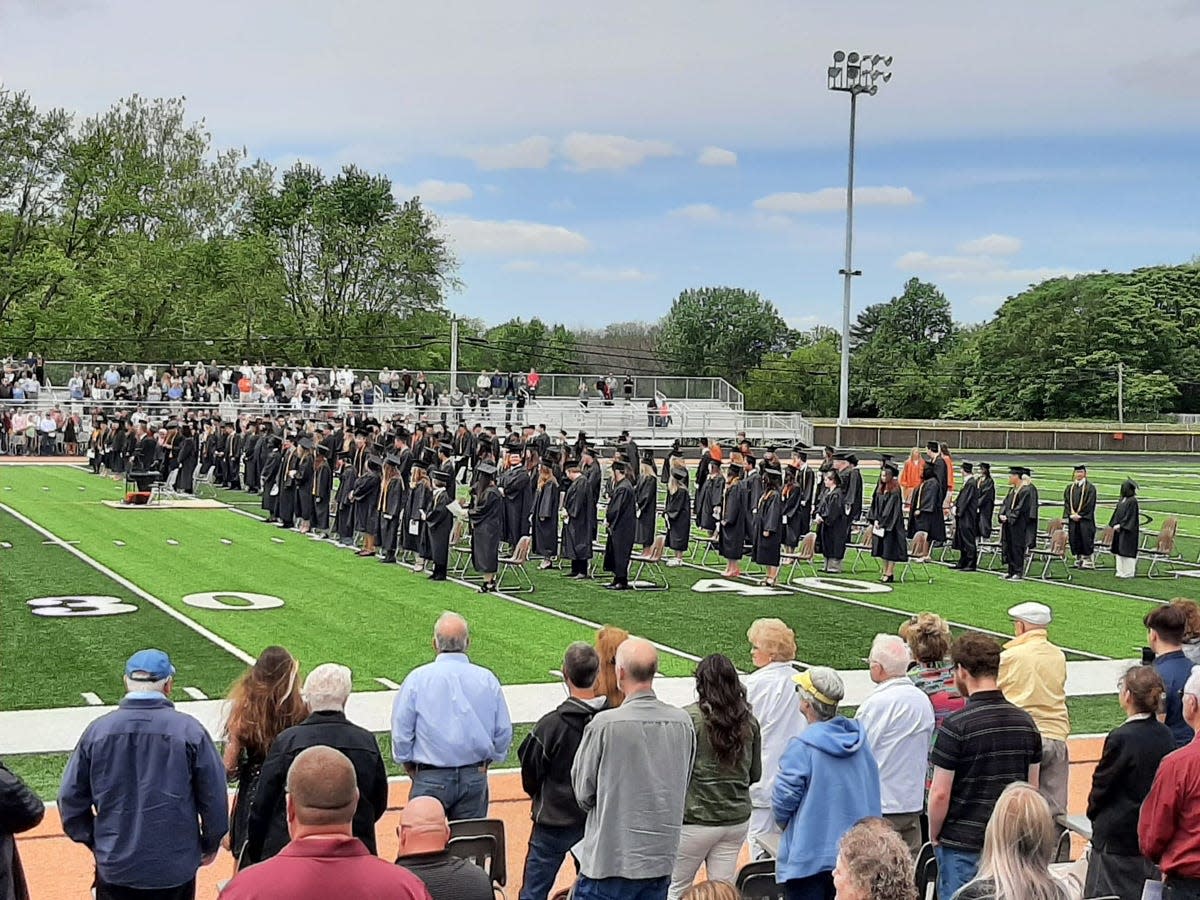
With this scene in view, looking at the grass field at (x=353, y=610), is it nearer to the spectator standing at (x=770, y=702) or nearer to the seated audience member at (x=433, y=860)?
the spectator standing at (x=770, y=702)

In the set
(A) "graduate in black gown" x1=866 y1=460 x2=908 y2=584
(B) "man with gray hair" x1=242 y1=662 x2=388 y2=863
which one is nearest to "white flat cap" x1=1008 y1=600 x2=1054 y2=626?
(B) "man with gray hair" x1=242 y1=662 x2=388 y2=863

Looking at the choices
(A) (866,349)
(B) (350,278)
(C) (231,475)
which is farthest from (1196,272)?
(C) (231,475)

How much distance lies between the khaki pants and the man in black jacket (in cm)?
250

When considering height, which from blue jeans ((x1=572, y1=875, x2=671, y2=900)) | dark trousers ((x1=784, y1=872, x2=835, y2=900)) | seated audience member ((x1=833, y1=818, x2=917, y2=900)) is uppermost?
seated audience member ((x1=833, y1=818, x2=917, y2=900))

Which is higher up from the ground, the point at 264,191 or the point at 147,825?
the point at 264,191

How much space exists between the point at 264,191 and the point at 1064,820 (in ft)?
A: 241

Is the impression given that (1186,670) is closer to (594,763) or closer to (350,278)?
(594,763)

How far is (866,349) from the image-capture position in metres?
89.1

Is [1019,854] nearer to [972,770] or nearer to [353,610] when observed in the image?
[972,770]

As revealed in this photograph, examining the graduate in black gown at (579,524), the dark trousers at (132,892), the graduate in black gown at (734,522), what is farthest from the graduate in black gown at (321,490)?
the dark trousers at (132,892)

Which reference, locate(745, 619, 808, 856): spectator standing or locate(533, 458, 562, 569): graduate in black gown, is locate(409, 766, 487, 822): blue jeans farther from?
locate(533, 458, 562, 569): graduate in black gown

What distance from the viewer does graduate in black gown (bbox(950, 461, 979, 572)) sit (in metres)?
22.6

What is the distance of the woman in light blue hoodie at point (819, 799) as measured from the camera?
18.9 feet

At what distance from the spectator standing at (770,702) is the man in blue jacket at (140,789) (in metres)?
2.68
